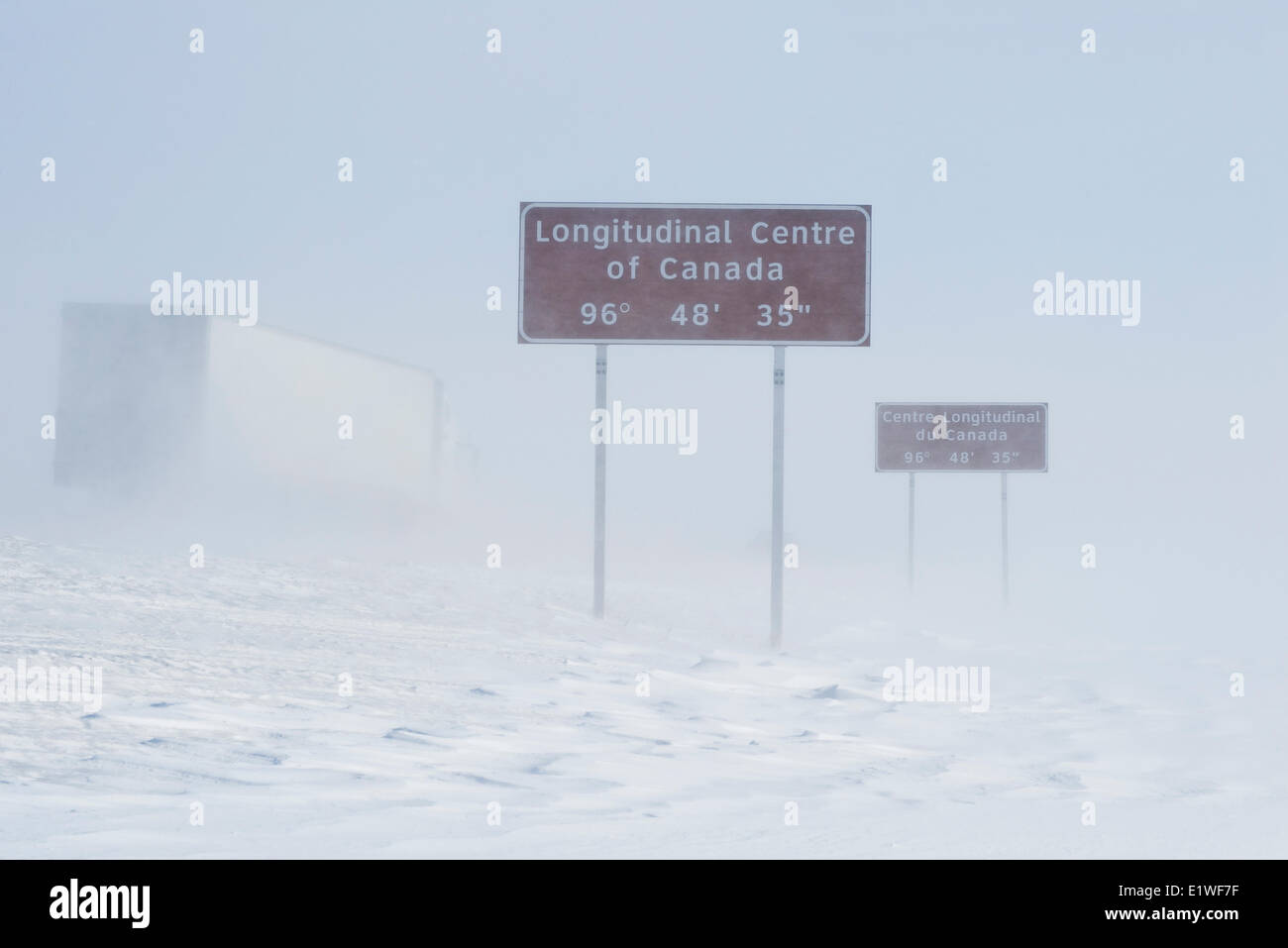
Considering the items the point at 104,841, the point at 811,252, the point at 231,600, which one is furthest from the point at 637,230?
the point at 104,841

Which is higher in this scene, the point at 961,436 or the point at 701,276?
the point at 701,276

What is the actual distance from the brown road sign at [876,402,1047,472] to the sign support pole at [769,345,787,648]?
299 inches

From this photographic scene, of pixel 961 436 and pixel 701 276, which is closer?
pixel 701 276

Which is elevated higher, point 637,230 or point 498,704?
point 637,230

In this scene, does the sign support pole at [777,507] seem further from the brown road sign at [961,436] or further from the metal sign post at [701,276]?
the brown road sign at [961,436]

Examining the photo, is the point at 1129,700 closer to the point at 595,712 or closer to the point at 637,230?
the point at 595,712

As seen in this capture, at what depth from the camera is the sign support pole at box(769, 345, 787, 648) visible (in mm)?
17375

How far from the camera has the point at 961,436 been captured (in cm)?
2538

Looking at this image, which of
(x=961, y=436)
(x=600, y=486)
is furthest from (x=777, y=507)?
(x=961, y=436)

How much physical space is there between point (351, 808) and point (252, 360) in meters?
15.4

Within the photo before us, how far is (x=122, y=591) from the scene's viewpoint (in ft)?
52.6

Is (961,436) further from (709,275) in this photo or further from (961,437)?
(709,275)

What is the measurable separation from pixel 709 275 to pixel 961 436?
10060 millimetres

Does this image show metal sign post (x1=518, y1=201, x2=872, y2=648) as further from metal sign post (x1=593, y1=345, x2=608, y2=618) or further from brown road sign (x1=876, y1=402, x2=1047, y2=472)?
brown road sign (x1=876, y1=402, x2=1047, y2=472)
